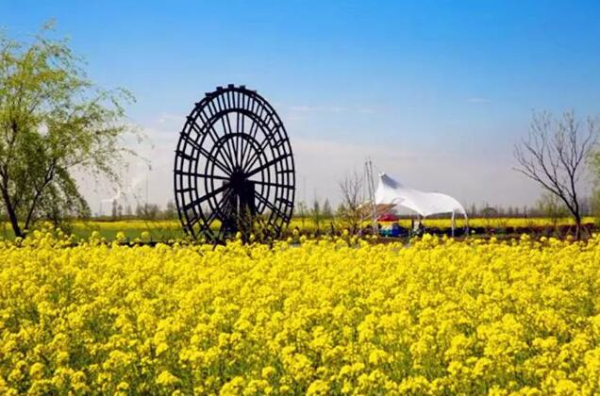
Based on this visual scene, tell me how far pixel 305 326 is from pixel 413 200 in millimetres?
30345

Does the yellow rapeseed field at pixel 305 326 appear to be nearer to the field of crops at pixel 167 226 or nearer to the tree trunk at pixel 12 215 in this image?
the field of crops at pixel 167 226

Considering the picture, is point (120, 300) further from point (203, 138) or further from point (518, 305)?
point (203, 138)

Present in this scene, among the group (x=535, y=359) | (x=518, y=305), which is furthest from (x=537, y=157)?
(x=535, y=359)

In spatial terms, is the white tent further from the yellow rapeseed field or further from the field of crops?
the yellow rapeseed field

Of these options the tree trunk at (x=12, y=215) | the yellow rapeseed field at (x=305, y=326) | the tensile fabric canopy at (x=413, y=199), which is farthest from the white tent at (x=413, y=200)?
the yellow rapeseed field at (x=305, y=326)

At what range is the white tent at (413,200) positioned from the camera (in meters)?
36.4

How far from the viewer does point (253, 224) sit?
24.3m

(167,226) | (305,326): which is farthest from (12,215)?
(305,326)

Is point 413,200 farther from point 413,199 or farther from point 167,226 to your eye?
point 167,226

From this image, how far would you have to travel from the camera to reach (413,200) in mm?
36969

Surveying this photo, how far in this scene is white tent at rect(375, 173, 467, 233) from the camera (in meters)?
36.4

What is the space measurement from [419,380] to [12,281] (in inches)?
242

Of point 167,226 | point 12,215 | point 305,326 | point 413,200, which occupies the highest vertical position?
point 413,200

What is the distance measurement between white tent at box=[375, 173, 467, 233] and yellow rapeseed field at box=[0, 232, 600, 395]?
24.9 metres
